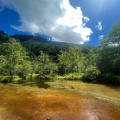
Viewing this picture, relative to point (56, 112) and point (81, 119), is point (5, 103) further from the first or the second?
point (81, 119)

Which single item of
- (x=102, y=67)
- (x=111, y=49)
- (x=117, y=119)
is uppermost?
(x=111, y=49)

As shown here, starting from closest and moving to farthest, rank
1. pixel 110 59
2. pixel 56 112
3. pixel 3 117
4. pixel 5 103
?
1. pixel 3 117
2. pixel 56 112
3. pixel 5 103
4. pixel 110 59

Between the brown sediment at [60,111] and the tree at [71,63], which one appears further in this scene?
the tree at [71,63]

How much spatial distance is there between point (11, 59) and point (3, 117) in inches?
1644

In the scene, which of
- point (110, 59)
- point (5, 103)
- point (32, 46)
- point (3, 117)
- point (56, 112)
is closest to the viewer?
point (3, 117)

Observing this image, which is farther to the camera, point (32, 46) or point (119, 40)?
point (32, 46)

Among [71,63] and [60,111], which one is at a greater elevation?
[71,63]

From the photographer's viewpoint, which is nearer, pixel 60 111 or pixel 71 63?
pixel 60 111

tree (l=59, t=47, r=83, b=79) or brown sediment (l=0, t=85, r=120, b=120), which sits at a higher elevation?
tree (l=59, t=47, r=83, b=79)

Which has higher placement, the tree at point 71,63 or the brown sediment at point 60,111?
the tree at point 71,63

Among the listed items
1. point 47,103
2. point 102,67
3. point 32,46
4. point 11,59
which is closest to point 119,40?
point 102,67

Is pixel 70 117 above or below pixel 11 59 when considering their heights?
below

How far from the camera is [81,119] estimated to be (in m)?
16.4

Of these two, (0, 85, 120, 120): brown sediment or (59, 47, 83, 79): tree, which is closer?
(0, 85, 120, 120): brown sediment
